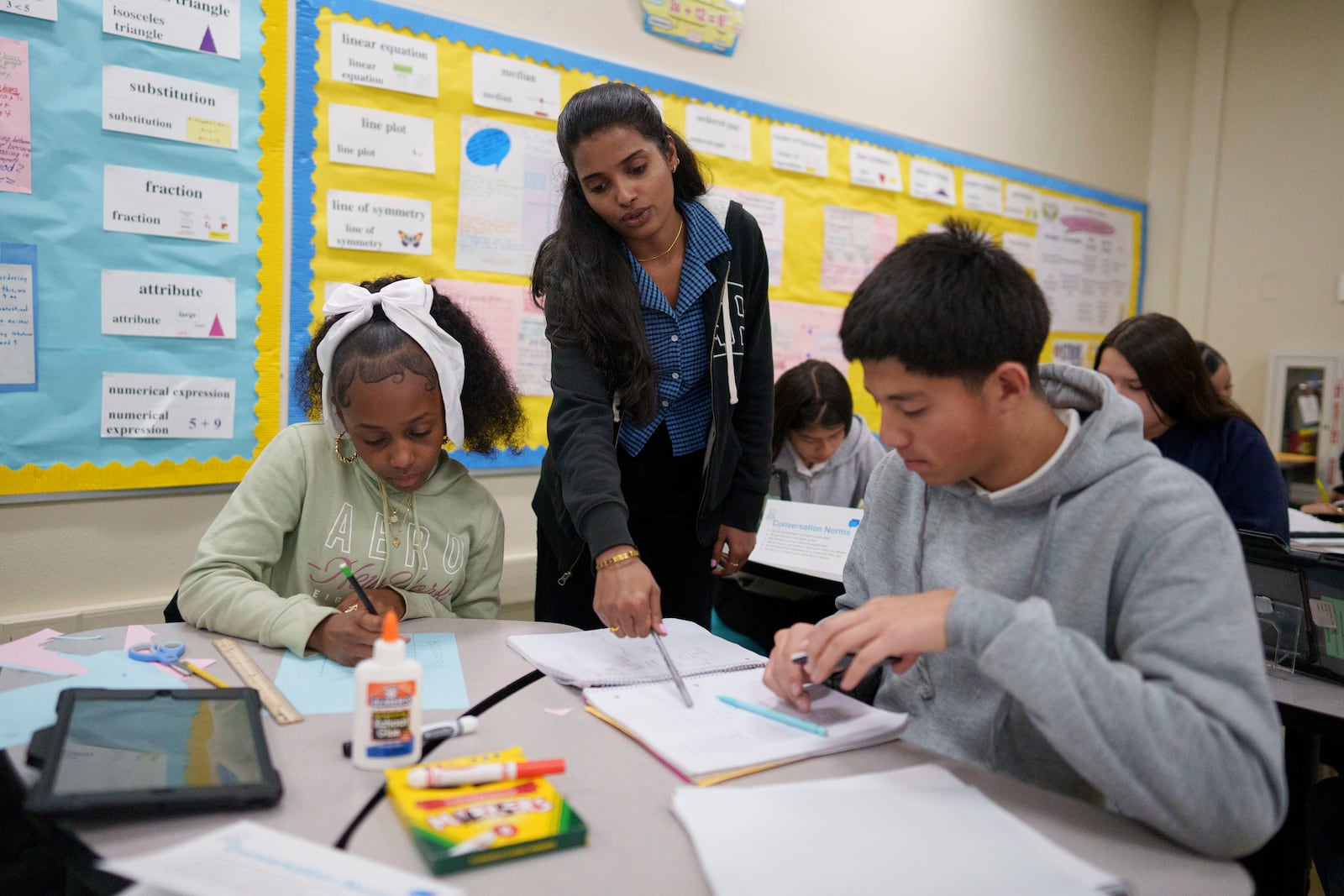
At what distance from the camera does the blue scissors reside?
44.1 inches

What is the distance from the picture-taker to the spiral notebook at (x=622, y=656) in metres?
1.13

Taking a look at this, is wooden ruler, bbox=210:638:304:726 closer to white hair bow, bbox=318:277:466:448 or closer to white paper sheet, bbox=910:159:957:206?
white hair bow, bbox=318:277:466:448

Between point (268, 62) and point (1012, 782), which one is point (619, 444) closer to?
point (1012, 782)

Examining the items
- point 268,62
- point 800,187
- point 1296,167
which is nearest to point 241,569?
point 268,62

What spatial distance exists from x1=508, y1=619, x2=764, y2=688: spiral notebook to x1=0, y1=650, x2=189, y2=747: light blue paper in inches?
16.4

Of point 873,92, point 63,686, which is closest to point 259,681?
point 63,686

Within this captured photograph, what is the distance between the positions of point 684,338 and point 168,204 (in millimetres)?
1197

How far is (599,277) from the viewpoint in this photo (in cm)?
150

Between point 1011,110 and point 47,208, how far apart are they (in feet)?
11.0

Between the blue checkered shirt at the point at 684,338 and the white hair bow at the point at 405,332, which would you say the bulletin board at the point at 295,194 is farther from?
the white hair bow at the point at 405,332

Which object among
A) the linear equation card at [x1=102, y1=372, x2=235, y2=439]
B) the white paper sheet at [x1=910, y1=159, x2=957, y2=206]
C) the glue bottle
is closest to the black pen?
the glue bottle

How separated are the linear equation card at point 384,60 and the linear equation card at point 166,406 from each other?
30.8 inches

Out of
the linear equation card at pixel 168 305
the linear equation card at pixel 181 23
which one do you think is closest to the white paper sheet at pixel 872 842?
the linear equation card at pixel 168 305

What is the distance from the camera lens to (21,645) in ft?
3.78
